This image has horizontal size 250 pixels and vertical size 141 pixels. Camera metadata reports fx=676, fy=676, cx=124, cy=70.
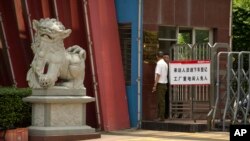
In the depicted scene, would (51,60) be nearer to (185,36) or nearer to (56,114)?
(56,114)

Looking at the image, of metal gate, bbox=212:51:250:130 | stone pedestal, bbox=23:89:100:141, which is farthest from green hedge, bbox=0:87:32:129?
metal gate, bbox=212:51:250:130

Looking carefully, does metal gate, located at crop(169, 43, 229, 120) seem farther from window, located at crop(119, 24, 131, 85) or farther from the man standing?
window, located at crop(119, 24, 131, 85)

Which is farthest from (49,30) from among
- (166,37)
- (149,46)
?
(166,37)

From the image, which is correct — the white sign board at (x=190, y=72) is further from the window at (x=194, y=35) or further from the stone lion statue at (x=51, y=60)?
the stone lion statue at (x=51, y=60)

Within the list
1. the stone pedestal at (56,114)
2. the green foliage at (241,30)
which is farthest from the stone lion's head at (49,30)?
the green foliage at (241,30)

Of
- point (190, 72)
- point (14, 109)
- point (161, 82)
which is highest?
point (190, 72)

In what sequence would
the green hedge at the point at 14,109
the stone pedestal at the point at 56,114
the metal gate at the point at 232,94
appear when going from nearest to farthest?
the green hedge at the point at 14,109
the stone pedestal at the point at 56,114
the metal gate at the point at 232,94

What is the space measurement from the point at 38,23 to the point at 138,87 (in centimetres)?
470

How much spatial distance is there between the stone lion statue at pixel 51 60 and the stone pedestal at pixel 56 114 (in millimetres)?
199

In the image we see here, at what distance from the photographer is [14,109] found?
48.0ft

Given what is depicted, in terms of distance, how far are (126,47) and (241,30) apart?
11105 millimetres

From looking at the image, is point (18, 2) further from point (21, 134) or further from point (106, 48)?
point (21, 134)

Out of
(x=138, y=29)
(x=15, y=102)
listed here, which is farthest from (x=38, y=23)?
(x=138, y=29)

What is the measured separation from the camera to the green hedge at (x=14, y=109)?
1438 centimetres
